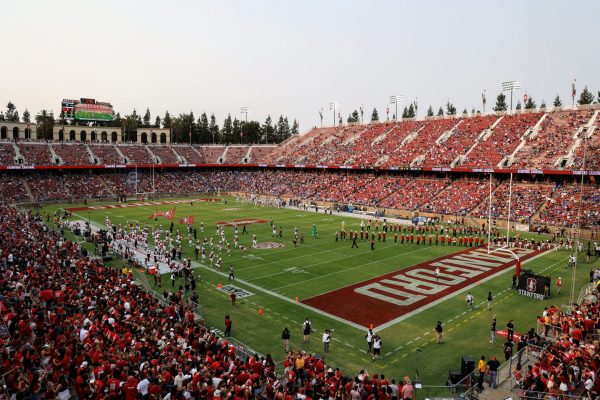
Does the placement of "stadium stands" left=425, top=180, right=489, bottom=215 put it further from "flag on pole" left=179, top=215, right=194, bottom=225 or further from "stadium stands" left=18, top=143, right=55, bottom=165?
"stadium stands" left=18, top=143, right=55, bottom=165

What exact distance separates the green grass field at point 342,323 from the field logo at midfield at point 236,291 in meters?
0.43

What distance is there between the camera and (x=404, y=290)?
2470cm

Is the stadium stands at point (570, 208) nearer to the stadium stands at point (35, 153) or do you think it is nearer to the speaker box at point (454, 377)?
the speaker box at point (454, 377)

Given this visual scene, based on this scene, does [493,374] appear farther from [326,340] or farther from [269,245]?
[269,245]

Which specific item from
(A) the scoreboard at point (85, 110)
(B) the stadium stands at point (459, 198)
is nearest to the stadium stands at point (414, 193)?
(B) the stadium stands at point (459, 198)

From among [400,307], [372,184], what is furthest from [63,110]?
[400,307]

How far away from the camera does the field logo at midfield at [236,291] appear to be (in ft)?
78.2

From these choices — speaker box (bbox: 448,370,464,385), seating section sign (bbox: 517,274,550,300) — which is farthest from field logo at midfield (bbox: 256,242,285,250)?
speaker box (bbox: 448,370,464,385)

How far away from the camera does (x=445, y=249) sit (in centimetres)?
3534

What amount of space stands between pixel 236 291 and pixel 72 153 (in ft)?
201

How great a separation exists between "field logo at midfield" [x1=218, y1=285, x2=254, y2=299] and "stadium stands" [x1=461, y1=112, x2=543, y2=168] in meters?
40.6

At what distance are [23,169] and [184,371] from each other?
220 ft

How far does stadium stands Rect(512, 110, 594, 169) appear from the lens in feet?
170

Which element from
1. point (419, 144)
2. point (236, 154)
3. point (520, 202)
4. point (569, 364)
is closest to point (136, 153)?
point (236, 154)
